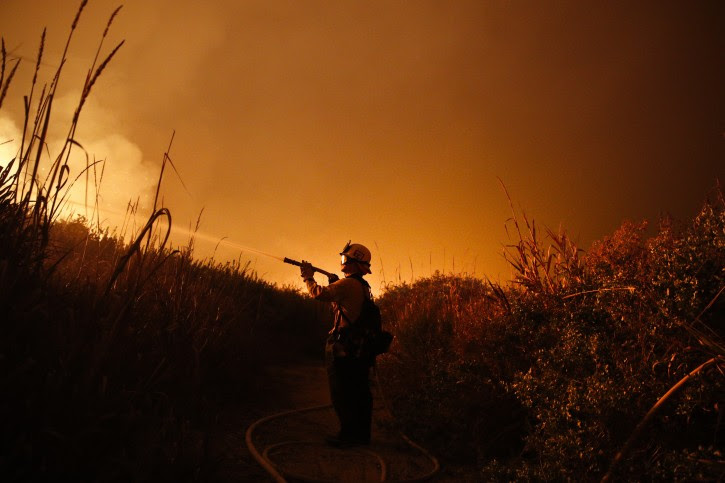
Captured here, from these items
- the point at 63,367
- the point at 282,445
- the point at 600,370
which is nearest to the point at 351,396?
the point at 282,445

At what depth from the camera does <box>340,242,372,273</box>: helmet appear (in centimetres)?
666

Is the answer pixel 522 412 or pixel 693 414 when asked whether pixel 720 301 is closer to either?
pixel 693 414

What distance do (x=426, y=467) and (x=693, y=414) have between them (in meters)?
2.64

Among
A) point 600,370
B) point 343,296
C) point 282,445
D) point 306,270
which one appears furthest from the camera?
point 306,270

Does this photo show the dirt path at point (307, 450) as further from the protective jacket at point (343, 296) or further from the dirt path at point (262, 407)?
the protective jacket at point (343, 296)

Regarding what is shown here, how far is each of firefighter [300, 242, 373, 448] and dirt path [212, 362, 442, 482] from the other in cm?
26

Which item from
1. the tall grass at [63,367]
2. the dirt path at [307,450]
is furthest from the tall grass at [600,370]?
the tall grass at [63,367]

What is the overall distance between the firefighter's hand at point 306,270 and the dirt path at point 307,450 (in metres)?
1.92

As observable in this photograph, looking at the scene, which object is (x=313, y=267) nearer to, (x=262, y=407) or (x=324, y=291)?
(x=324, y=291)

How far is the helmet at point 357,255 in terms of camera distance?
666 centimetres

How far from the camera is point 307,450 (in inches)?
205

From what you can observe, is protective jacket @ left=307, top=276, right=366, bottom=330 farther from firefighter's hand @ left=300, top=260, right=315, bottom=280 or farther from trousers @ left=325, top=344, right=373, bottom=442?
trousers @ left=325, top=344, right=373, bottom=442

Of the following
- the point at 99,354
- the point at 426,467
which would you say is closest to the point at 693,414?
the point at 426,467

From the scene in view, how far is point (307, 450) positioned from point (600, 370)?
10.6ft
